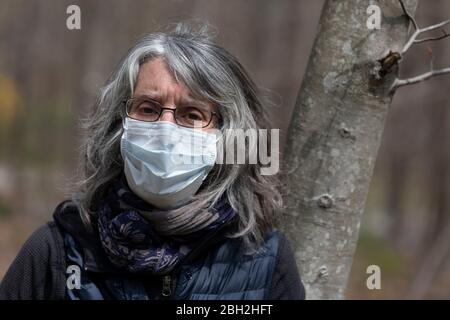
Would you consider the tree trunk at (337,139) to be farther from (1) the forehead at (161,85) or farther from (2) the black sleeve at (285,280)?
(1) the forehead at (161,85)

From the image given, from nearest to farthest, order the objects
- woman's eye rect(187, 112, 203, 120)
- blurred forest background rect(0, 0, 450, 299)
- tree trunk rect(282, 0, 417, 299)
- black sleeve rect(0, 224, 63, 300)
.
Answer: black sleeve rect(0, 224, 63, 300), woman's eye rect(187, 112, 203, 120), tree trunk rect(282, 0, 417, 299), blurred forest background rect(0, 0, 450, 299)

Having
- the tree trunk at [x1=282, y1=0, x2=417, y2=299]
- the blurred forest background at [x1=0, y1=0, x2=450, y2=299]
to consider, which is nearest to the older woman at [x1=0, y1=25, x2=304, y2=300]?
the tree trunk at [x1=282, y1=0, x2=417, y2=299]

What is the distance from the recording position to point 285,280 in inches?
99.6

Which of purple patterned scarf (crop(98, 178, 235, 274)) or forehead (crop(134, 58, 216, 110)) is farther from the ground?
forehead (crop(134, 58, 216, 110))

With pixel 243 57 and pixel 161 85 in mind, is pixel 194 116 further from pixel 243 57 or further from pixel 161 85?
pixel 243 57

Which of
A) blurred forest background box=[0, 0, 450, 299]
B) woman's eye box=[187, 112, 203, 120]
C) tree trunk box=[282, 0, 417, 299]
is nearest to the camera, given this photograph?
woman's eye box=[187, 112, 203, 120]

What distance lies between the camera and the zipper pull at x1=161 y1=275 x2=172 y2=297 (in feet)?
8.08

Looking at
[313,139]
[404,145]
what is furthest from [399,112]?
[313,139]

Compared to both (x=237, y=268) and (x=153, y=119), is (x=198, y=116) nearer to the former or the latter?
(x=153, y=119)

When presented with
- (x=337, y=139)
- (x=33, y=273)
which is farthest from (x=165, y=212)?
(x=337, y=139)

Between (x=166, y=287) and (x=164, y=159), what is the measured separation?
16.2 inches

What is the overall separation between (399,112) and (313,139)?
42.4ft

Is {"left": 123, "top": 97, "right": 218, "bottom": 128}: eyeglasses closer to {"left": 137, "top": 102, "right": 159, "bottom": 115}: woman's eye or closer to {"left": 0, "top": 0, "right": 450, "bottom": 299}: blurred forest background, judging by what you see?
{"left": 137, "top": 102, "right": 159, "bottom": 115}: woman's eye

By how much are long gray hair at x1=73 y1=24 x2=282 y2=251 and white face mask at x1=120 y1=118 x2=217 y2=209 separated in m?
0.07
